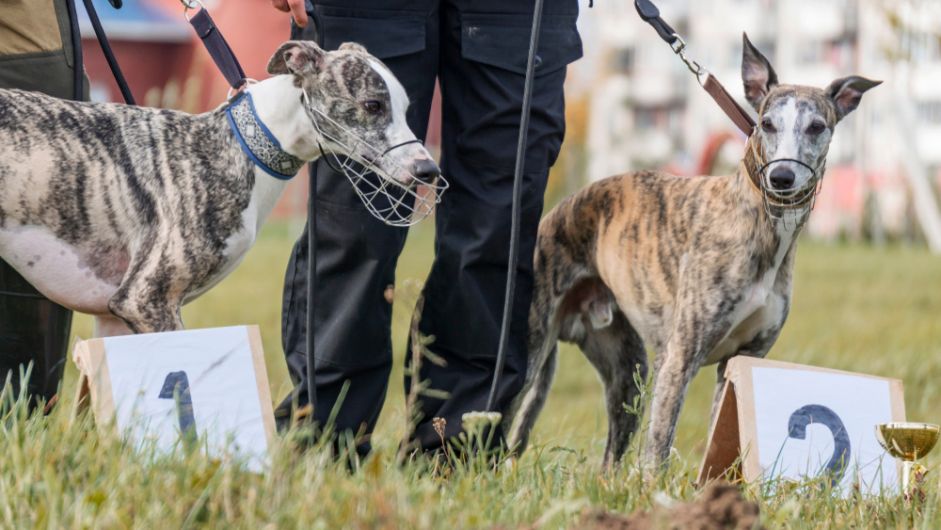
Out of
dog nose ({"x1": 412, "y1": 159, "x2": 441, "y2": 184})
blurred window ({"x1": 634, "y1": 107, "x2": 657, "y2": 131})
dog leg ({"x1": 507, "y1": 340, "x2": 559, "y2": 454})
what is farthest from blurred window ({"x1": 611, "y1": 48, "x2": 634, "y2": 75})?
dog nose ({"x1": 412, "y1": 159, "x2": 441, "y2": 184})

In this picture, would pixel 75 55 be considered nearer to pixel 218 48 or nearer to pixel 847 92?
pixel 218 48

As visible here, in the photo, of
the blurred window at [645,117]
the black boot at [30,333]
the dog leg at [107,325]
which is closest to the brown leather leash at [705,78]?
the dog leg at [107,325]

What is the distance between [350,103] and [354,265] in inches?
28.7

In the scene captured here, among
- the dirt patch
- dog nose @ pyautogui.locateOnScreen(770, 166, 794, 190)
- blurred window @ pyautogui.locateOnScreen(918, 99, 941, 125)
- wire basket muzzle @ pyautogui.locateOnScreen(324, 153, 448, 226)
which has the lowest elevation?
the dirt patch

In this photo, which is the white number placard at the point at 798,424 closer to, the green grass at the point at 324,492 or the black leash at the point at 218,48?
the green grass at the point at 324,492

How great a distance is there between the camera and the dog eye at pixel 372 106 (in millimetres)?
3264

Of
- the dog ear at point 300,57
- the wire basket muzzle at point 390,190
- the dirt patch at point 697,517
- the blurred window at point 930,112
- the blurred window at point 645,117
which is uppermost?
the blurred window at point 645,117

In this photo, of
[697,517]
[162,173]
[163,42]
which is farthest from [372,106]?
[163,42]

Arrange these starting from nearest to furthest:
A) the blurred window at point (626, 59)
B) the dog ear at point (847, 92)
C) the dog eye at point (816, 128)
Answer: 1. the dog eye at point (816, 128)
2. the dog ear at point (847, 92)
3. the blurred window at point (626, 59)

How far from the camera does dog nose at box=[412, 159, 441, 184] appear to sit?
3179mm

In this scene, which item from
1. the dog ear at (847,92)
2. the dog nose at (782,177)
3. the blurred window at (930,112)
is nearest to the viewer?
the dog nose at (782,177)

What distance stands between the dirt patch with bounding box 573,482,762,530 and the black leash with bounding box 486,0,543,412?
1334mm

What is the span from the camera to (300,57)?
329 centimetres

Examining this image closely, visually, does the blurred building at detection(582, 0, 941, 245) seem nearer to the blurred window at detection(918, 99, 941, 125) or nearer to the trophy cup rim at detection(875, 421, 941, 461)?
the blurred window at detection(918, 99, 941, 125)
